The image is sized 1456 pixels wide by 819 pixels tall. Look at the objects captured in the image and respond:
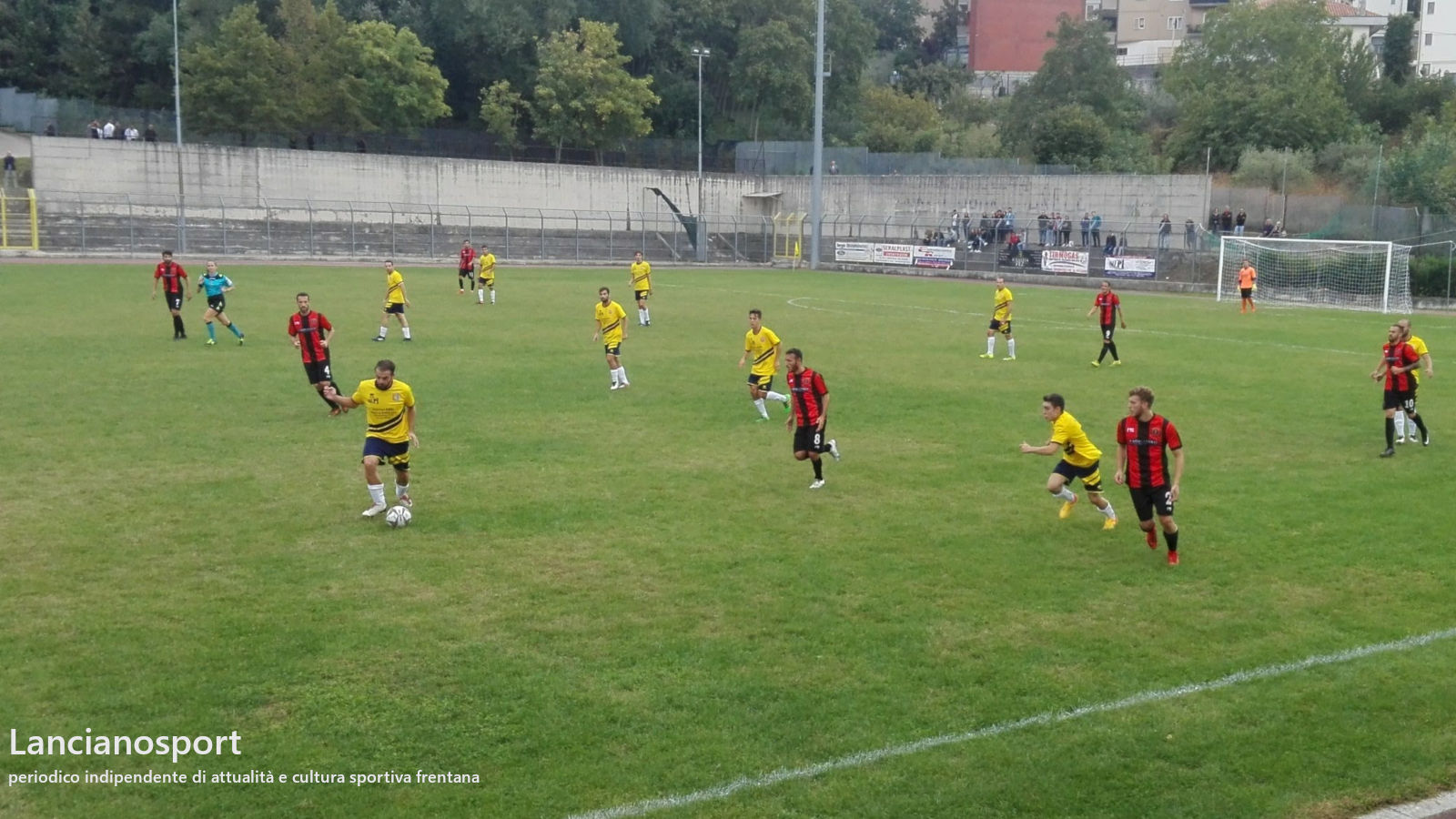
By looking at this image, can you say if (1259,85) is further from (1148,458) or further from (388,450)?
(388,450)

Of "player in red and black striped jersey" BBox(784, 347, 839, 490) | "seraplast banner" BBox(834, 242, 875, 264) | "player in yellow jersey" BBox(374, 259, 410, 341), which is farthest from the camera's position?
"seraplast banner" BBox(834, 242, 875, 264)

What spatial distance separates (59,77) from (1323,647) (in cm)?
7994

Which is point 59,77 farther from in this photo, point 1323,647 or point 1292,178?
point 1323,647

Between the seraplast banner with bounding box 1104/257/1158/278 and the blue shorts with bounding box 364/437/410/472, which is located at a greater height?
the seraplast banner with bounding box 1104/257/1158/278

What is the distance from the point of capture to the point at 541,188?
68812 millimetres

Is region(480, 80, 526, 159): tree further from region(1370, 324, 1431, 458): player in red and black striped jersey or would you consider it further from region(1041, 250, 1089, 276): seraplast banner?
region(1370, 324, 1431, 458): player in red and black striped jersey

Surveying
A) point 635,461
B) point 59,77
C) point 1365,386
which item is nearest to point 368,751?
point 635,461

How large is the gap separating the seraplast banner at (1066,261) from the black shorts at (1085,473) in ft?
137

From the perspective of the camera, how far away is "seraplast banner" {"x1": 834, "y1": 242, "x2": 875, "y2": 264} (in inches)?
2391

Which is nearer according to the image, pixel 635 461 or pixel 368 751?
pixel 368 751

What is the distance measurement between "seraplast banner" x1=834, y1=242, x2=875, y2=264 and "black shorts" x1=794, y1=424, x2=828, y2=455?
1843 inches

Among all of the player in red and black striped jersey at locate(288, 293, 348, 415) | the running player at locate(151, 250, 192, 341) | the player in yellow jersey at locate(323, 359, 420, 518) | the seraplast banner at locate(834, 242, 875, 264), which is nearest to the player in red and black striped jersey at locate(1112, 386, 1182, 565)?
the player in yellow jersey at locate(323, 359, 420, 518)

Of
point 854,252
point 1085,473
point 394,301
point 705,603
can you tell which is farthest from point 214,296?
point 854,252

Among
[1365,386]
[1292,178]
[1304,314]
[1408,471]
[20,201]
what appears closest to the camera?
[1408,471]
